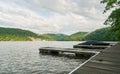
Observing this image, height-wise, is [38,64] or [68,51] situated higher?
[68,51]

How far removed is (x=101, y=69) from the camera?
40.4 ft

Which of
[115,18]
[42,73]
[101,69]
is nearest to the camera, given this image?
[101,69]

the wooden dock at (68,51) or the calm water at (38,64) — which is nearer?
the calm water at (38,64)

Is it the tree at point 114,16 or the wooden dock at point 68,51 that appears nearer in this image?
the tree at point 114,16

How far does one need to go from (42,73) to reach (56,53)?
22.6 meters

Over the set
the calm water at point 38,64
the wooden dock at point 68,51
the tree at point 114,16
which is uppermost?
the tree at point 114,16

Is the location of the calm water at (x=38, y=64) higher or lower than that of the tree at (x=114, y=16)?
lower

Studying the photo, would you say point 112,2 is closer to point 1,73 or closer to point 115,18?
point 115,18

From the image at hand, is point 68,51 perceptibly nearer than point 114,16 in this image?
No

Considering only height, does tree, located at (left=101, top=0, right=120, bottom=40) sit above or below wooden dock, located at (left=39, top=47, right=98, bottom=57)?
above

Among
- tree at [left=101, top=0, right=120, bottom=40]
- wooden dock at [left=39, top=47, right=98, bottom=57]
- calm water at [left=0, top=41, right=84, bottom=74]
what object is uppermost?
tree at [left=101, top=0, right=120, bottom=40]

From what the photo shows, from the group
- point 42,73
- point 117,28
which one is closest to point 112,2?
point 117,28

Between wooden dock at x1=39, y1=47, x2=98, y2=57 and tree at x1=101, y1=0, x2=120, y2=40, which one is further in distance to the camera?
wooden dock at x1=39, y1=47, x2=98, y2=57

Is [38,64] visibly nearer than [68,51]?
Yes
